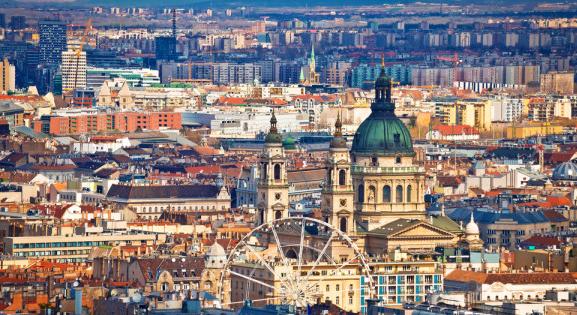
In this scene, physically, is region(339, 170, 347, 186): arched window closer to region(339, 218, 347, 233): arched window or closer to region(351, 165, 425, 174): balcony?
region(339, 218, 347, 233): arched window

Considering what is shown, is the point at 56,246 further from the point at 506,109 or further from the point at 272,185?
the point at 506,109

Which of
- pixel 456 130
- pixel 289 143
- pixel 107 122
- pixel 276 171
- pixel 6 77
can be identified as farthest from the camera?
pixel 6 77

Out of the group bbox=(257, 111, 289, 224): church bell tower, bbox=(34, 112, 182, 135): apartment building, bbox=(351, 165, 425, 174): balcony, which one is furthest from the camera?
bbox=(34, 112, 182, 135): apartment building

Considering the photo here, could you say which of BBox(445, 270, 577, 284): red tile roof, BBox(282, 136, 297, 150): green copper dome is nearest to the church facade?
BBox(445, 270, 577, 284): red tile roof

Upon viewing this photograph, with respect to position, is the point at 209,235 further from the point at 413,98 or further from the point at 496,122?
the point at 413,98

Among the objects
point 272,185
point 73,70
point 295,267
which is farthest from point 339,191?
point 73,70

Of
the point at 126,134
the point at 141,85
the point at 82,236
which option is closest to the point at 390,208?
the point at 82,236
